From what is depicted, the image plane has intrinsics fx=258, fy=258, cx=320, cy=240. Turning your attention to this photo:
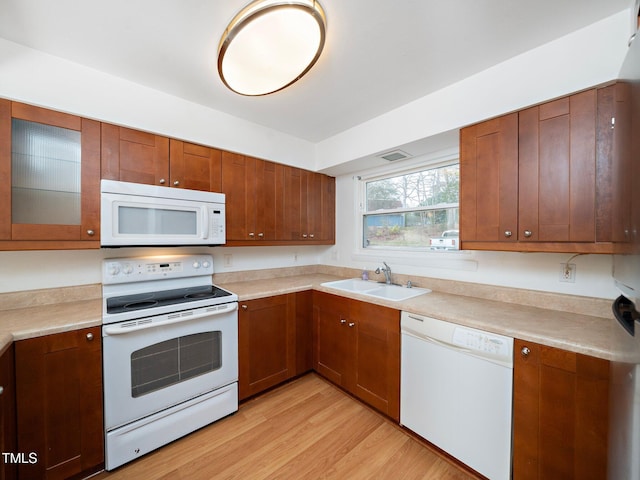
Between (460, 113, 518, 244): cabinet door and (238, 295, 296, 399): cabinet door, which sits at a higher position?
(460, 113, 518, 244): cabinet door

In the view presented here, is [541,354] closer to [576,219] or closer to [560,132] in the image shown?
[576,219]

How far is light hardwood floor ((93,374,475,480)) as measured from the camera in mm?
1493

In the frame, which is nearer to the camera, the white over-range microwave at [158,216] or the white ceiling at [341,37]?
the white ceiling at [341,37]

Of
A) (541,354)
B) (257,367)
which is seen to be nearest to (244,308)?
(257,367)

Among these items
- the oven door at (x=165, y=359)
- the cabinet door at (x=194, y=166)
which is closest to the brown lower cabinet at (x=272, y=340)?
the oven door at (x=165, y=359)

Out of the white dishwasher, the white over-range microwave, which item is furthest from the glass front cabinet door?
the white dishwasher

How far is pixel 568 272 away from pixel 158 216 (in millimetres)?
2736

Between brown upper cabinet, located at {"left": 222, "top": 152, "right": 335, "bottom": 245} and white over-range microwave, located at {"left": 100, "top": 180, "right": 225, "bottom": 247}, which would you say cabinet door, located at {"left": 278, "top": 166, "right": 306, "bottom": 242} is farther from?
white over-range microwave, located at {"left": 100, "top": 180, "right": 225, "bottom": 247}

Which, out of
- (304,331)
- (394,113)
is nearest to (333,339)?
(304,331)

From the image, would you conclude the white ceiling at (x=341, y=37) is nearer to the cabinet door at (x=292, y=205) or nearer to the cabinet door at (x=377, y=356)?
the cabinet door at (x=292, y=205)

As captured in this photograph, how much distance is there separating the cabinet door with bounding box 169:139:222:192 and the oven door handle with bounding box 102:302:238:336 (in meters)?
0.97

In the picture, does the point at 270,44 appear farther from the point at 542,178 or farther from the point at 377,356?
the point at 377,356

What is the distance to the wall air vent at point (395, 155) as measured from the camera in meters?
2.27

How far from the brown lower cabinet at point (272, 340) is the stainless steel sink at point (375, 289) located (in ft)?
1.20
